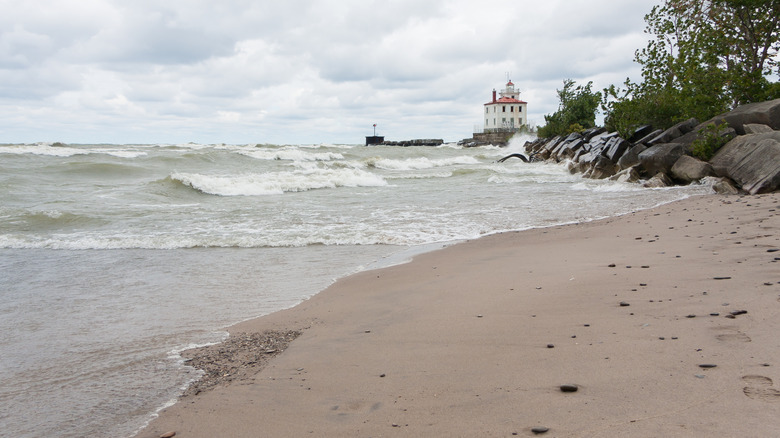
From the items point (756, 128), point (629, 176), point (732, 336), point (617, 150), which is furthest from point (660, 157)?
point (732, 336)

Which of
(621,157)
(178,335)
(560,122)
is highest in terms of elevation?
(560,122)

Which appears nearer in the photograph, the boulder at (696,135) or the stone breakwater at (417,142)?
the boulder at (696,135)

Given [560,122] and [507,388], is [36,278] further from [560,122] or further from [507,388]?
[560,122]

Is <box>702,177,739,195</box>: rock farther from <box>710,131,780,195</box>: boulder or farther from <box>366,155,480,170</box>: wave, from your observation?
<box>366,155,480,170</box>: wave

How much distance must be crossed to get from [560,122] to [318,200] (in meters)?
39.5

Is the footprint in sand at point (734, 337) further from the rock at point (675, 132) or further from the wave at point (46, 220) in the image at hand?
the rock at point (675, 132)

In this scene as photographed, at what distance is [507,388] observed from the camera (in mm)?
2883

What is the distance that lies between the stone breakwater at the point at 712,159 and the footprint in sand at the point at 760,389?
35.7ft

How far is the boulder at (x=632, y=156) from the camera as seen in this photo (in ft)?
58.1

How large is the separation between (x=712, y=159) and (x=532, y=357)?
45.9ft

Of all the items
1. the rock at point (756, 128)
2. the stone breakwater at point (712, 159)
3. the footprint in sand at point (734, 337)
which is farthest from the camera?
the rock at point (756, 128)

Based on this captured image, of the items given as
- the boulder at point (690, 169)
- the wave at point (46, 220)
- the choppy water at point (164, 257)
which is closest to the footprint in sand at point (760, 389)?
the choppy water at point (164, 257)

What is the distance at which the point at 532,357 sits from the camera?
130 inches

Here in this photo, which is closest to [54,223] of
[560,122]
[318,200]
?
[318,200]
